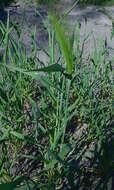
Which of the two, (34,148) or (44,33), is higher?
(44,33)

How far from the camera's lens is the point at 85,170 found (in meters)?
0.85

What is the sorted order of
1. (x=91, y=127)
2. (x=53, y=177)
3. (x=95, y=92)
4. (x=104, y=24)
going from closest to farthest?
(x=53, y=177)
(x=91, y=127)
(x=95, y=92)
(x=104, y=24)

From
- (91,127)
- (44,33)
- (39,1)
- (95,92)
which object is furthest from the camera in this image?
(39,1)

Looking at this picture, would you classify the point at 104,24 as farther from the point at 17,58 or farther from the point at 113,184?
the point at 113,184

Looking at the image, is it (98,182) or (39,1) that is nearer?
(98,182)

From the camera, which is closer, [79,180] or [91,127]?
[79,180]

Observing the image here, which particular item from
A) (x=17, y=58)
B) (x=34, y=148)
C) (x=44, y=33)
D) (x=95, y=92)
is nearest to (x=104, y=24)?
(x=44, y=33)

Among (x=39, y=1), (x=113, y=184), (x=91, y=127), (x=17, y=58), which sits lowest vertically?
(x=113, y=184)

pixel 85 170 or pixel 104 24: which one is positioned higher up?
pixel 104 24

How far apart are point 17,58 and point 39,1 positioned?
173 centimetres

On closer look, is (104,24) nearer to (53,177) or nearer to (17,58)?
(17,58)

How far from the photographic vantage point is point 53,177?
785 mm

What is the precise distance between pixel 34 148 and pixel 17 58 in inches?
16.2

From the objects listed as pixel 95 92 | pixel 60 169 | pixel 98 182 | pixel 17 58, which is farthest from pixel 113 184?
pixel 17 58
